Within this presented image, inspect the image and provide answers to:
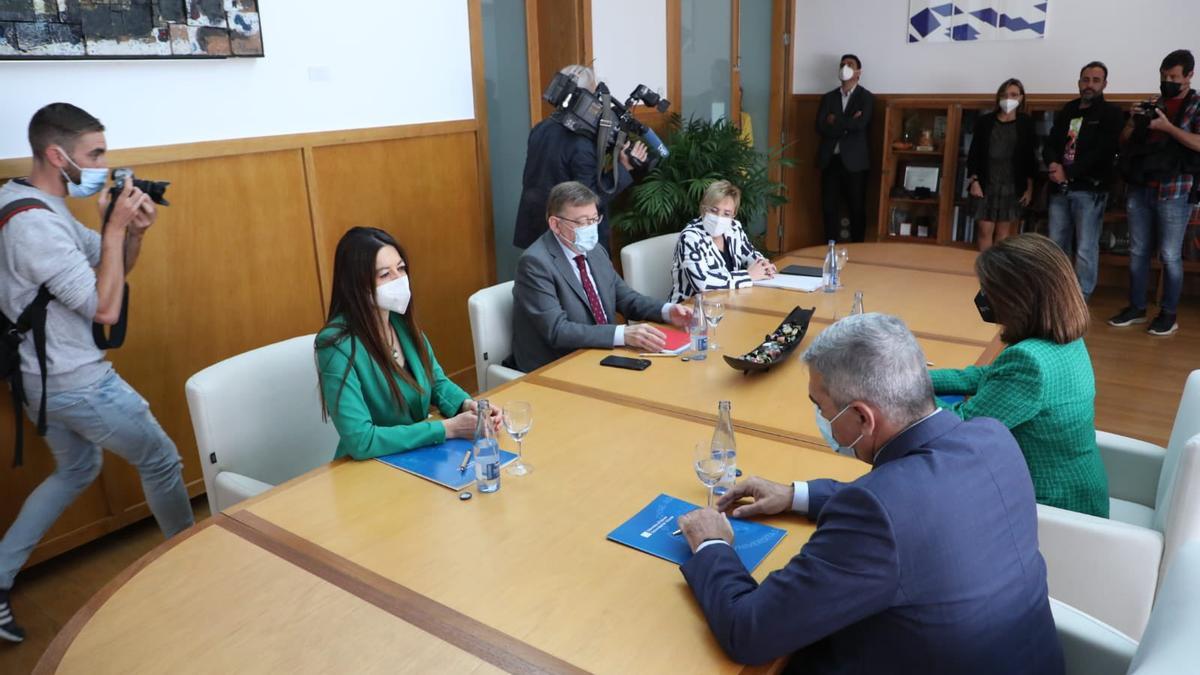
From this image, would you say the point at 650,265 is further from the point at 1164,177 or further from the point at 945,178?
the point at 945,178

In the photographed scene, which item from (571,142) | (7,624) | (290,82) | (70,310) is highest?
(290,82)

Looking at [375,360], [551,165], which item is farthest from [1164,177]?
[375,360]

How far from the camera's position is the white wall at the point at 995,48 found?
20.1 feet

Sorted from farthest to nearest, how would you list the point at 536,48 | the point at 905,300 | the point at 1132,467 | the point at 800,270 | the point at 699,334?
1. the point at 536,48
2. the point at 800,270
3. the point at 905,300
4. the point at 699,334
5. the point at 1132,467

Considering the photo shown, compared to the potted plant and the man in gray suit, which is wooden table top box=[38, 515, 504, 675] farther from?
the potted plant

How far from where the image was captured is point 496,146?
191 inches

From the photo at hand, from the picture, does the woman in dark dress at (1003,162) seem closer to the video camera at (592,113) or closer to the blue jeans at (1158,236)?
the blue jeans at (1158,236)

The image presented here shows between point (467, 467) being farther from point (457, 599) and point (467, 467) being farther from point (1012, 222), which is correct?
point (1012, 222)

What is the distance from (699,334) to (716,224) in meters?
1.19

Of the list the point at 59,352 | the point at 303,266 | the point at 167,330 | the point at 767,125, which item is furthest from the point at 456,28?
the point at 767,125

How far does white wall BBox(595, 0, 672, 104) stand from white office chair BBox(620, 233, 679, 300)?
1.59m

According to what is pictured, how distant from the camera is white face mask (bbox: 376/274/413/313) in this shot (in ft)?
7.43

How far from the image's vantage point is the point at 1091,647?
4.94 feet

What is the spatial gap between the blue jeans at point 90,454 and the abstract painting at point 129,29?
1126mm
